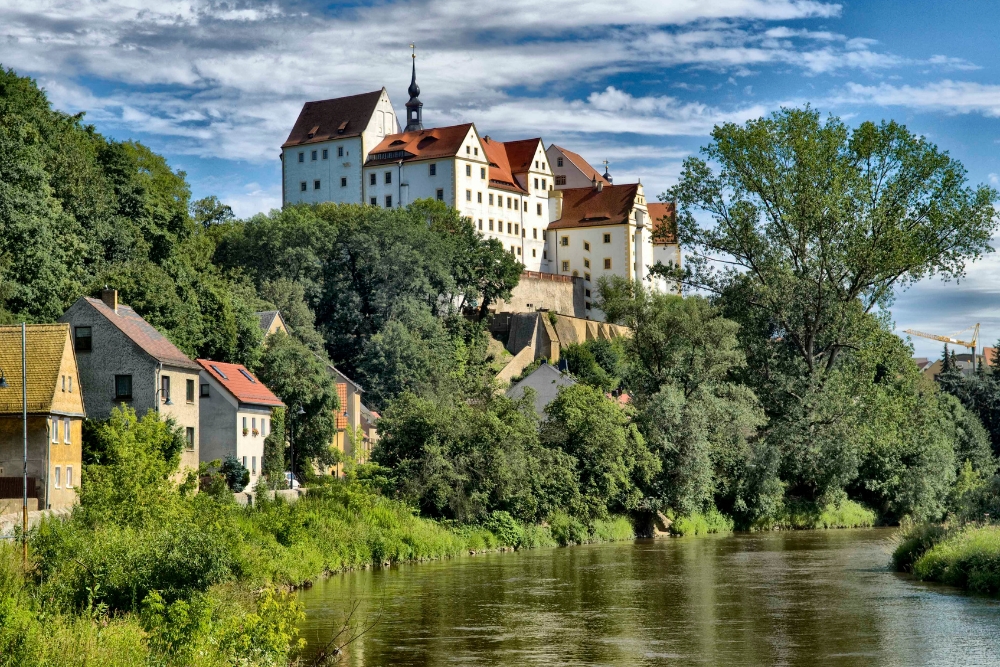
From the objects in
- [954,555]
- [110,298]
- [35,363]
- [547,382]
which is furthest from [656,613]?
[547,382]

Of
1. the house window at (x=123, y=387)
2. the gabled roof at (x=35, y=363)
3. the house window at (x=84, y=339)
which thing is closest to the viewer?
the gabled roof at (x=35, y=363)

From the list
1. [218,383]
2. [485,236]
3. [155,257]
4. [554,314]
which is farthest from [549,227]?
[218,383]

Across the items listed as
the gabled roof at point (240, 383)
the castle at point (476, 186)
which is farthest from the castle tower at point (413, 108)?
the gabled roof at point (240, 383)

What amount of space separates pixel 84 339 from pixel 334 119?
76.4 meters

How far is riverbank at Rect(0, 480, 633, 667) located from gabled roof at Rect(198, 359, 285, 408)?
8.71m

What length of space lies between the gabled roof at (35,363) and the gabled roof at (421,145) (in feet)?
252

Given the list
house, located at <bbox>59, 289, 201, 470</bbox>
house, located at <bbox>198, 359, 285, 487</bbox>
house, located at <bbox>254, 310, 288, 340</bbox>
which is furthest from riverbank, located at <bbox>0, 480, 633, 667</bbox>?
house, located at <bbox>254, 310, 288, 340</bbox>

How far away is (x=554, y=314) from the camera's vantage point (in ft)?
344

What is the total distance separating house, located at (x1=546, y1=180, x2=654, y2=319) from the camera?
123875 millimetres

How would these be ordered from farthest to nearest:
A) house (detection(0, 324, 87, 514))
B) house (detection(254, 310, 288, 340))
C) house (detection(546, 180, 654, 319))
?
house (detection(546, 180, 654, 319)), house (detection(254, 310, 288, 340)), house (detection(0, 324, 87, 514))

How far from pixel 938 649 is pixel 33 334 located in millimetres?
27089

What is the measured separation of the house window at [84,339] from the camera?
44.9 meters

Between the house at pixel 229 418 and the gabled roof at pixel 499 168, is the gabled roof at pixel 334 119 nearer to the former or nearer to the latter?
the gabled roof at pixel 499 168

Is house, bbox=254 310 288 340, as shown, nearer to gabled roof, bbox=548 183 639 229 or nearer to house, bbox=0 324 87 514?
house, bbox=0 324 87 514
